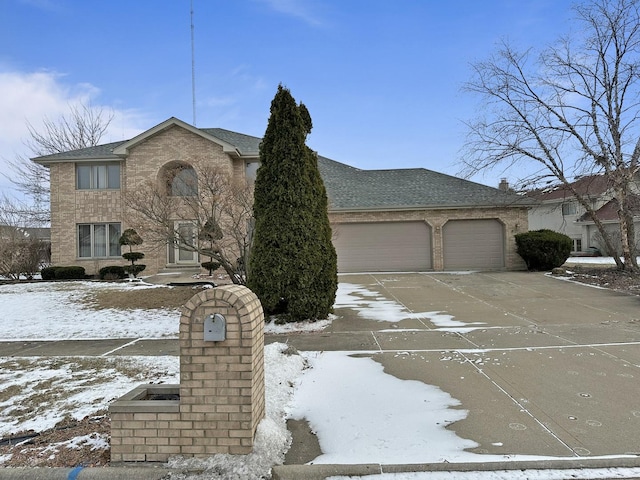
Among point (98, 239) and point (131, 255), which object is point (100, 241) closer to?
point (98, 239)

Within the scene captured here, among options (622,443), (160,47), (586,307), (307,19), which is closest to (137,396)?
(622,443)

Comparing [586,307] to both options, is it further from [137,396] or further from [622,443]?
[137,396]

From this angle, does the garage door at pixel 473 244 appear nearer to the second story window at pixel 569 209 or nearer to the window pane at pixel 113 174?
the window pane at pixel 113 174

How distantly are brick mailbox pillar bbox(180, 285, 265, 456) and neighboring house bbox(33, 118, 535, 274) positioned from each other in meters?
14.5

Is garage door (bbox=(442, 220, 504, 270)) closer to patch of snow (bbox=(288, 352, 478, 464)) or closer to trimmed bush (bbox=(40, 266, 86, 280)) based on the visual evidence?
patch of snow (bbox=(288, 352, 478, 464))

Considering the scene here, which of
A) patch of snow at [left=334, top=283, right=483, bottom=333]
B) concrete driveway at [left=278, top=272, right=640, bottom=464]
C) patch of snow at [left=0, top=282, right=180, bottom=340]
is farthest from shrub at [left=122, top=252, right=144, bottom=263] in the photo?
concrete driveway at [left=278, top=272, right=640, bottom=464]

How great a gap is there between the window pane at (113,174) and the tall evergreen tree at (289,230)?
43.0ft

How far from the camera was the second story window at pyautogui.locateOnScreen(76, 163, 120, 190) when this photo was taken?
1862 centimetres

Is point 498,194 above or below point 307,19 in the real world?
below

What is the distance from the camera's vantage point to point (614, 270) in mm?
14391

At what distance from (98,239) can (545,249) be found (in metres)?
19.4

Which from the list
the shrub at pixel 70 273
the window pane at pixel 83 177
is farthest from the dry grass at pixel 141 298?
the window pane at pixel 83 177

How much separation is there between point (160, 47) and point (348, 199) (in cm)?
982

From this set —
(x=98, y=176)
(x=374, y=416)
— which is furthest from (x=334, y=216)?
(x=374, y=416)
